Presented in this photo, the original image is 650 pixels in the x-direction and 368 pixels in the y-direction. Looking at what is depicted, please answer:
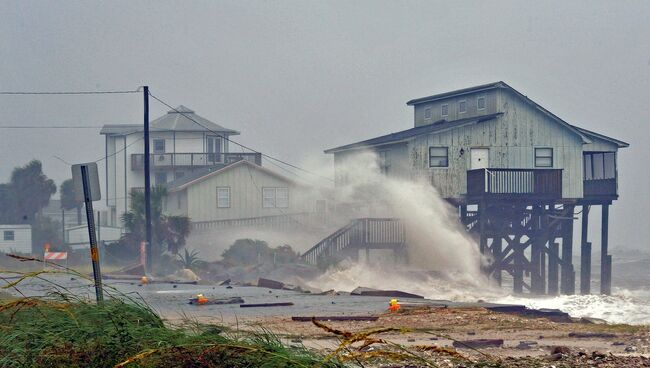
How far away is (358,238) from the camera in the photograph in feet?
150

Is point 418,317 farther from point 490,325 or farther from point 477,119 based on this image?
point 477,119

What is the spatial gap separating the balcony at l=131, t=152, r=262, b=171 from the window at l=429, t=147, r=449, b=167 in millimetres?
28523

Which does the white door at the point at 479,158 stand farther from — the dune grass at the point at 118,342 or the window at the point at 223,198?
the dune grass at the point at 118,342

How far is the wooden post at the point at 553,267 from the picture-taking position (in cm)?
4817

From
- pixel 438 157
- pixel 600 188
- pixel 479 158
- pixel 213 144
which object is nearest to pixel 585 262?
pixel 600 188

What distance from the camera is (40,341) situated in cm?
1014

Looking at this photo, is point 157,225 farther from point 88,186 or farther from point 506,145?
point 88,186

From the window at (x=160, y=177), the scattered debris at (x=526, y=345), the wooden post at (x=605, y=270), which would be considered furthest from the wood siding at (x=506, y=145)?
the window at (x=160, y=177)

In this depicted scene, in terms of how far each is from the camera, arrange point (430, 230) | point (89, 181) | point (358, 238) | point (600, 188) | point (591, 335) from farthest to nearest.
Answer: point (600, 188) → point (430, 230) → point (358, 238) → point (591, 335) → point (89, 181)

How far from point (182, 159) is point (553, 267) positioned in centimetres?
3312

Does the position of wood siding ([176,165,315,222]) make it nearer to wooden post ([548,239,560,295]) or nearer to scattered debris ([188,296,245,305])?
wooden post ([548,239,560,295])

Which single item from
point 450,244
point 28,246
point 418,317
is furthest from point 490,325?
point 28,246

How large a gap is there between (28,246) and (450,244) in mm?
33398

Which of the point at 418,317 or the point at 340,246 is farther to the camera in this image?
the point at 340,246
